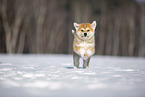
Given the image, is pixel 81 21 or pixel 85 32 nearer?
pixel 85 32

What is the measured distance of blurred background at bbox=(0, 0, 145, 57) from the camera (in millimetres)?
22312

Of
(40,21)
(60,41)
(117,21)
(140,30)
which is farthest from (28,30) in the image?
(140,30)

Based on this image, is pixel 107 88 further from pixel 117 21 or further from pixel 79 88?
pixel 117 21

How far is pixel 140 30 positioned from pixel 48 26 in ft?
39.1

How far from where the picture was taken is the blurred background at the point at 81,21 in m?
22.3

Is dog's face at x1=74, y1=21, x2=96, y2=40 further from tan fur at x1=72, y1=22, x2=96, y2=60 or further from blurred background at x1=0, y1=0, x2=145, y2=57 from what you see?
blurred background at x1=0, y1=0, x2=145, y2=57

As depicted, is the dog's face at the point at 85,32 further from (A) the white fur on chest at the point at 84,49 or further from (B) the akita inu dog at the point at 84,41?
(A) the white fur on chest at the point at 84,49

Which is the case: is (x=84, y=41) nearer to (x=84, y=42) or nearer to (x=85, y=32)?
(x=84, y=42)

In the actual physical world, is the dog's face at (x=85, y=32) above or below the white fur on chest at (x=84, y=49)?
above

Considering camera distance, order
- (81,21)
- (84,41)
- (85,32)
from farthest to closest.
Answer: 1. (81,21)
2. (84,41)
3. (85,32)

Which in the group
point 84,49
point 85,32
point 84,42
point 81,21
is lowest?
point 84,49

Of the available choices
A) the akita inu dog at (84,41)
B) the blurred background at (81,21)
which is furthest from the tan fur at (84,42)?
the blurred background at (81,21)

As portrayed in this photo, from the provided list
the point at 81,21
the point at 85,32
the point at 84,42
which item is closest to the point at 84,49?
the point at 84,42

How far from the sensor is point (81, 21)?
25547 millimetres
